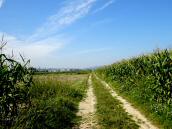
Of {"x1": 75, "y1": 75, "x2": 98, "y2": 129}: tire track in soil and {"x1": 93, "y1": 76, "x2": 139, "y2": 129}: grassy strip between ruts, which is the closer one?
{"x1": 93, "y1": 76, "x2": 139, "y2": 129}: grassy strip between ruts

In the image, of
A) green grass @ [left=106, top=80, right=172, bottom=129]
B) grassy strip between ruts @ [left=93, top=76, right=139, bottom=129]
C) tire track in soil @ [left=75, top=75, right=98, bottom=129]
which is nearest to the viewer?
green grass @ [left=106, top=80, right=172, bottom=129]

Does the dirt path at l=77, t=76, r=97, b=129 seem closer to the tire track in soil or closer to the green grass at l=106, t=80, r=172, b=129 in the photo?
the tire track in soil

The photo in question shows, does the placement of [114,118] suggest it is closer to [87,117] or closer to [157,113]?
[87,117]

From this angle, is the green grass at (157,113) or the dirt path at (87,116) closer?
the green grass at (157,113)

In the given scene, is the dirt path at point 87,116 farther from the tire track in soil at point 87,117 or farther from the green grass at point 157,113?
the green grass at point 157,113

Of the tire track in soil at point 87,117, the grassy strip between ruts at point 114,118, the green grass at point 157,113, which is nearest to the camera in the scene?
the green grass at point 157,113

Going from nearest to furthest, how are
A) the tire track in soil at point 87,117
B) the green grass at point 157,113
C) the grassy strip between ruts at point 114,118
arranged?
the green grass at point 157,113 → the grassy strip between ruts at point 114,118 → the tire track in soil at point 87,117

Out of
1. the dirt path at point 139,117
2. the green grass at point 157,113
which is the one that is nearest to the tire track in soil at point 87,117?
the dirt path at point 139,117

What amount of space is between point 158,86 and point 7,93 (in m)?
8.79

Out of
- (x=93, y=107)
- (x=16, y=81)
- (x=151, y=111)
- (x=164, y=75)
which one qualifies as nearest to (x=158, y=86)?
(x=164, y=75)

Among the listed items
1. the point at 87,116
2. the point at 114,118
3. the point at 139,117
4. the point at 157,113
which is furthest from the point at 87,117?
the point at 157,113

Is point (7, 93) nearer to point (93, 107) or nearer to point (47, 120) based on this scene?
point (47, 120)

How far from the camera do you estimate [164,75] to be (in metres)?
15.6

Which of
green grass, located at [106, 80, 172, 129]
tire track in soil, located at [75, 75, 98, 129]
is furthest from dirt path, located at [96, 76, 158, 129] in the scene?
tire track in soil, located at [75, 75, 98, 129]
